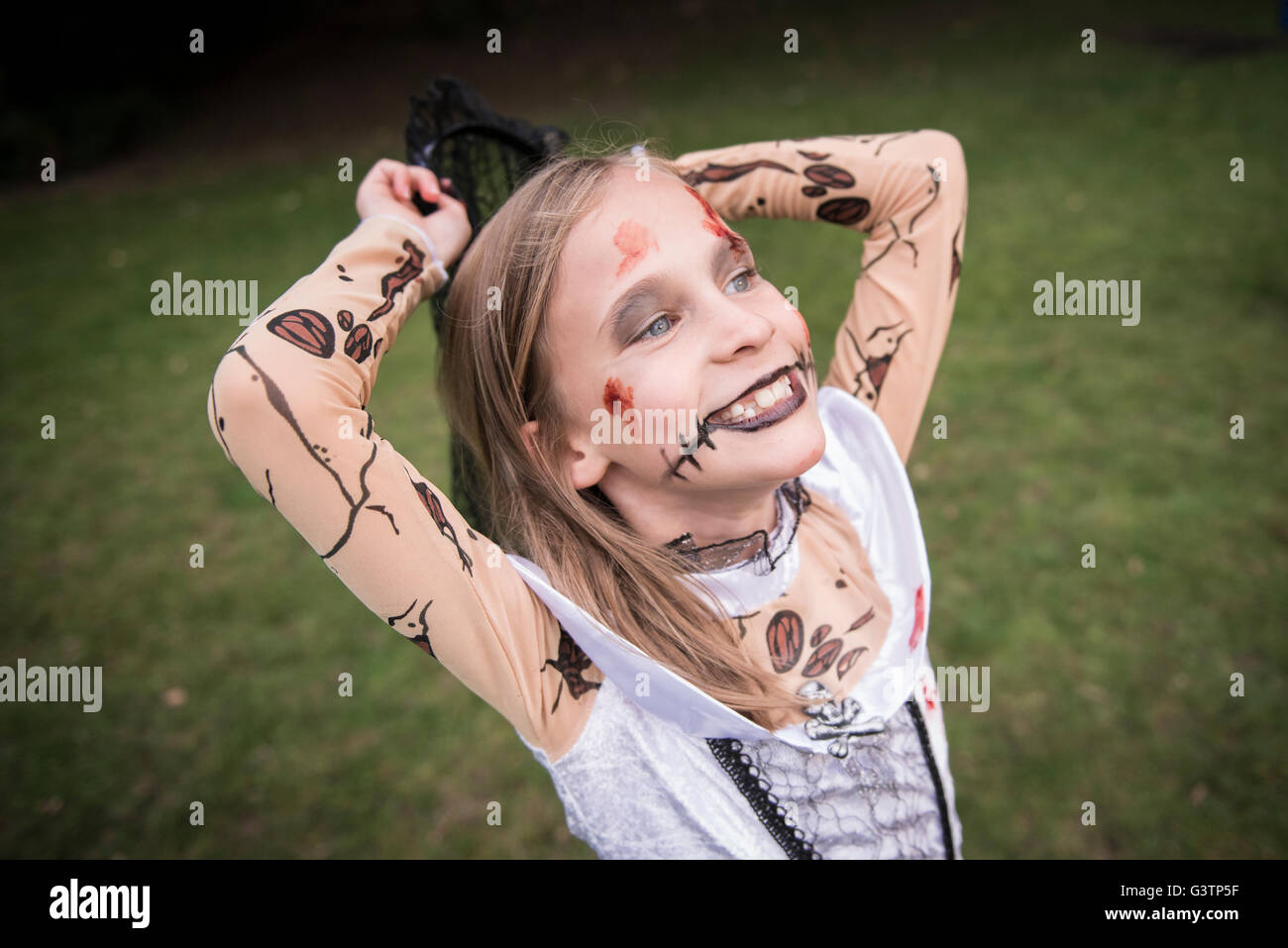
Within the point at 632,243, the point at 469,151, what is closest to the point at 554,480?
the point at 632,243

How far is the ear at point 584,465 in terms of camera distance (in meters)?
1.53

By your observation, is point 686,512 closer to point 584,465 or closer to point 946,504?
point 584,465

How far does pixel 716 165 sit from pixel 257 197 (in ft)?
29.0

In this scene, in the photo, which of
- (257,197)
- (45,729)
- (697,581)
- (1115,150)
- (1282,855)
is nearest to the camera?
(697,581)

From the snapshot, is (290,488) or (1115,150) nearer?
(290,488)

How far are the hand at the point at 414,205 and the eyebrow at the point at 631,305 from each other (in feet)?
1.40

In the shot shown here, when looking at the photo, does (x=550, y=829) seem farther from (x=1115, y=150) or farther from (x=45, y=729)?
(x=1115, y=150)

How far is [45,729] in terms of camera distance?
11.7 ft

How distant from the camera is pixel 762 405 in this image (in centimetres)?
142

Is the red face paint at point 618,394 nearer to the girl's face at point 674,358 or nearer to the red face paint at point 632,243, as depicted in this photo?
the girl's face at point 674,358

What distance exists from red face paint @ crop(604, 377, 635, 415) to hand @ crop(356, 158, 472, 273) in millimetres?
465

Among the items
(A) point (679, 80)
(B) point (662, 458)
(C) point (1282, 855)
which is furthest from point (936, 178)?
(A) point (679, 80)

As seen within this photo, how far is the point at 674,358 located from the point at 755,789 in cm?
78
